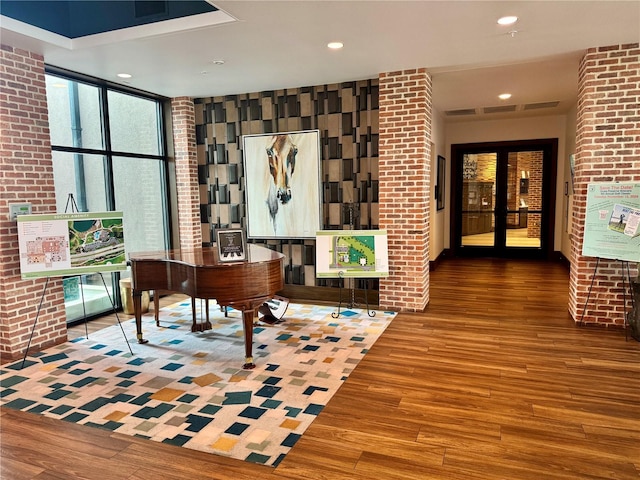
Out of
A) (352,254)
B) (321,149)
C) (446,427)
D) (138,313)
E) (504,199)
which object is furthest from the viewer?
(504,199)

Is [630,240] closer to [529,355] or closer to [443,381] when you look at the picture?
[529,355]

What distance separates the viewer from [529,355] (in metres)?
3.86

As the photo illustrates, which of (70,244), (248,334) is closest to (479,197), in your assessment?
(248,334)

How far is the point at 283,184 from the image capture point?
233 inches

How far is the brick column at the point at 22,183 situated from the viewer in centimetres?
392

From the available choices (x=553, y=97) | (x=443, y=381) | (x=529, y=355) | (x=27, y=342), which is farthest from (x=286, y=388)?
(x=553, y=97)

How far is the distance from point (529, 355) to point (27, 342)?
4624mm

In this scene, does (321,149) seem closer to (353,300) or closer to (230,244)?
(353,300)

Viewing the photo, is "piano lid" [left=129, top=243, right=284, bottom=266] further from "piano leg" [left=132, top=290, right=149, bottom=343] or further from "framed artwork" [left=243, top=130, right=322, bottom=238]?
"framed artwork" [left=243, top=130, right=322, bottom=238]

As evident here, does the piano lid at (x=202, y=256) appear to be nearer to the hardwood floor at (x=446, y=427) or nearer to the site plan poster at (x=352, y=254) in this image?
the site plan poster at (x=352, y=254)

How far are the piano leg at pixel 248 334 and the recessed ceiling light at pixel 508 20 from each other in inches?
121

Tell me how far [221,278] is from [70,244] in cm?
166

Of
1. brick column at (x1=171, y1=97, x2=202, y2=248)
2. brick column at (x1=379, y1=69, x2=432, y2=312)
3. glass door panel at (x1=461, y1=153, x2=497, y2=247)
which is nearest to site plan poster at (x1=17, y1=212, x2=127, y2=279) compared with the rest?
brick column at (x1=171, y1=97, x2=202, y2=248)

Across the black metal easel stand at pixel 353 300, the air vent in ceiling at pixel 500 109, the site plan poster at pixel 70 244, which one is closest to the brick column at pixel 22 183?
the site plan poster at pixel 70 244
